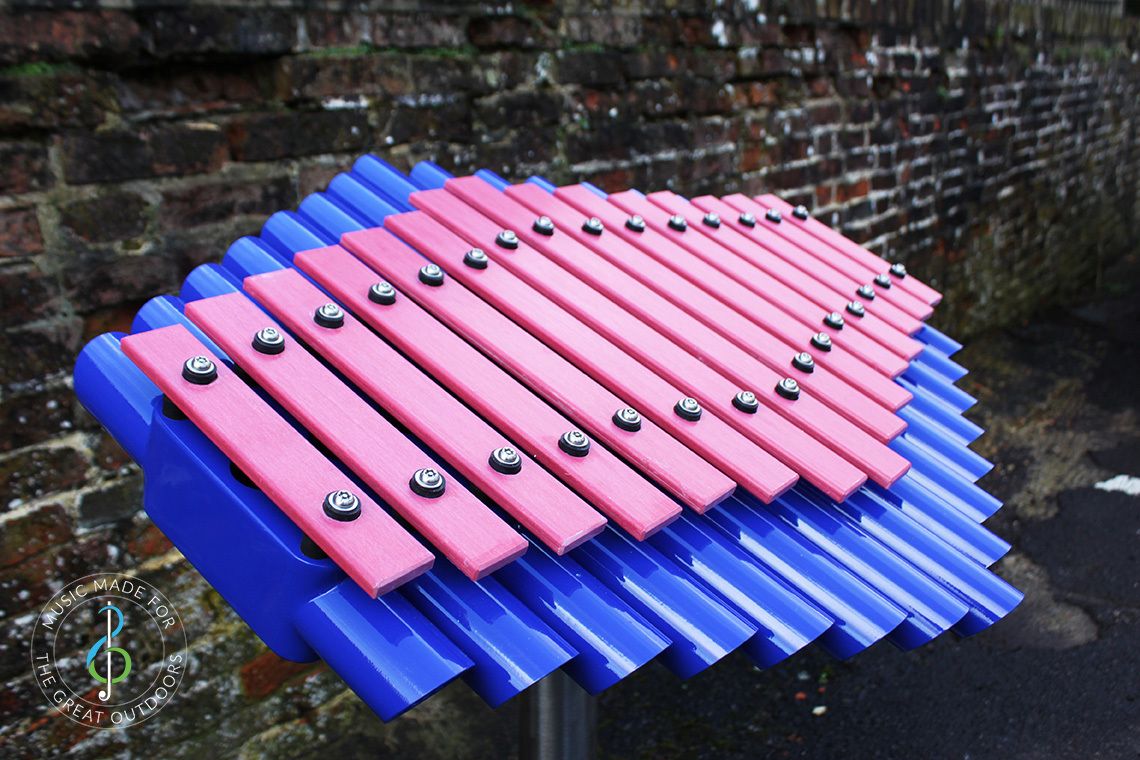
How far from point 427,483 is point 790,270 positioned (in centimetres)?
102

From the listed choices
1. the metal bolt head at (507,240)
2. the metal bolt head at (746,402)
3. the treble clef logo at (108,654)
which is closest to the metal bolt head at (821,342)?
the metal bolt head at (746,402)

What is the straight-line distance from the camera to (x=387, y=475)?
100cm

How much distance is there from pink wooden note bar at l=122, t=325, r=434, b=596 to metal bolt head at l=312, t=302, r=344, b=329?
0.14 meters

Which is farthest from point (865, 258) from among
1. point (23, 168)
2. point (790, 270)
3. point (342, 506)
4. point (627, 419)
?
point (23, 168)

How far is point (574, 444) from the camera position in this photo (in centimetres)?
110

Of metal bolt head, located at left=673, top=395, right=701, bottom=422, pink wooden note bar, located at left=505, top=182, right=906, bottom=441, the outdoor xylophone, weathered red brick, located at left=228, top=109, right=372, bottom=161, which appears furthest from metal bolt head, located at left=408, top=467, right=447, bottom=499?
weathered red brick, located at left=228, top=109, right=372, bottom=161

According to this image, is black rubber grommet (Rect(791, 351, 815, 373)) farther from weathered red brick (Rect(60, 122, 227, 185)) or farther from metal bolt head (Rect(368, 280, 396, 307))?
weathered red brick (Rect(60, 122, 227, 185))

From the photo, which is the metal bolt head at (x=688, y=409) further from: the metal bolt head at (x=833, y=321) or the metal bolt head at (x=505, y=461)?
the metal bolt head at (x=833, y=321)

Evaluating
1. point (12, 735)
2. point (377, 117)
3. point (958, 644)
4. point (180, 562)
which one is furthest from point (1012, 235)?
point (12, 735)

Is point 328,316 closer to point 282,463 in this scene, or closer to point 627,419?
point 282,463

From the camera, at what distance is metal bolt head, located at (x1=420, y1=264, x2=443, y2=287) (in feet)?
4.34

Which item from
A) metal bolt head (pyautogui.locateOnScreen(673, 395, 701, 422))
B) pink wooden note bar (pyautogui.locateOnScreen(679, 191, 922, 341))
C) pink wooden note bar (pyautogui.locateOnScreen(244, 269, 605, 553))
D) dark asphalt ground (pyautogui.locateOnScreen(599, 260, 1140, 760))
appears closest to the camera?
pink wooden note bar (pyautogui.locateOnScreen(244, 269, 605, 553))

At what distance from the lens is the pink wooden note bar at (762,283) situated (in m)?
1.58

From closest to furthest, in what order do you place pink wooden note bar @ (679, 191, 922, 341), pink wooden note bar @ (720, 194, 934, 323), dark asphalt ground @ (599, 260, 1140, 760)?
pink wooden note bar @ (679, 191, 922, 341) < pink wooden note bar @ (720, 194, 934, 323) < dark asphalt ground @ (599, 260, 1140, 760)
